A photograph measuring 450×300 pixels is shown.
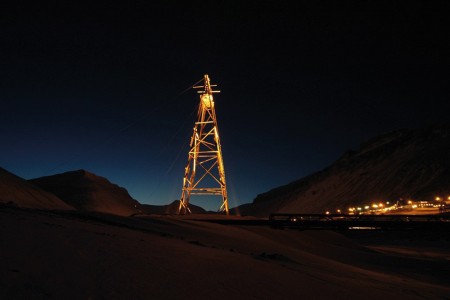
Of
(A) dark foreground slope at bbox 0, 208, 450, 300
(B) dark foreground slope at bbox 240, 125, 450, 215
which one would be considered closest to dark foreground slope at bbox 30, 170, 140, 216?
(B) dark foreground slope at bbox 240, 125, 450, 215

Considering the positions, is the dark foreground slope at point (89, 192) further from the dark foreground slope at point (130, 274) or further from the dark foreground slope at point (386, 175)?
the dark foreground slope at point (130, 274)

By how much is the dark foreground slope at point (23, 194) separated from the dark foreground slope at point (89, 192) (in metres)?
11.7

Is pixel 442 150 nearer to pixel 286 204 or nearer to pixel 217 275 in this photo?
pixel 286 204

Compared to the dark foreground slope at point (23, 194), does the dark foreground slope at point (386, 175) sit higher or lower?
higher

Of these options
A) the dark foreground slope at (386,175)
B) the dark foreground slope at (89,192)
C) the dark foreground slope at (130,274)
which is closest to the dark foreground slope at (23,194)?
the dark foreground slope at (89,192)

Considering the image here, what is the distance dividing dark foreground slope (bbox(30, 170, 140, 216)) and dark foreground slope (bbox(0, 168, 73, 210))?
1167cm

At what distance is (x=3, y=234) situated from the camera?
6.50 m

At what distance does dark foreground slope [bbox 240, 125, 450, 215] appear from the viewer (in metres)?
63.2

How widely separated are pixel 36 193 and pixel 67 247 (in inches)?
1267

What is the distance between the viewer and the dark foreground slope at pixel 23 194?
30.3 metres

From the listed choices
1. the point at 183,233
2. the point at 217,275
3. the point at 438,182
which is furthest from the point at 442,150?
the point at 217,275

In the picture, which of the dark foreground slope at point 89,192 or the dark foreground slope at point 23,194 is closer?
the dark foreground slope at point 23,194

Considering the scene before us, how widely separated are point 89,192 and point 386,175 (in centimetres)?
5383

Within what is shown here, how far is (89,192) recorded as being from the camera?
54.4 meters
